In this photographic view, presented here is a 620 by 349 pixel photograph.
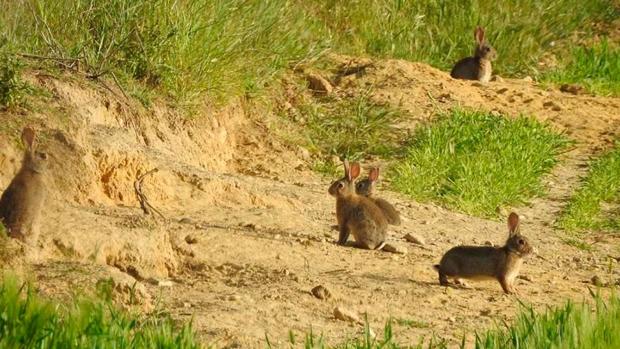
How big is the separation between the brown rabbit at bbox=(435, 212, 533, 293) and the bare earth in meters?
0.12

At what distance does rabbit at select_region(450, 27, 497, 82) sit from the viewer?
1380 centimetres

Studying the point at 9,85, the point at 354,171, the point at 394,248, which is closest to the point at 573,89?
the point at 354,171

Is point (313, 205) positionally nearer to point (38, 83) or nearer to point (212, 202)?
point (212, 202)

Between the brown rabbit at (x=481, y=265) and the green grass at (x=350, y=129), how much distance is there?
128 inches

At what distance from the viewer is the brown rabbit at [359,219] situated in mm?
9344

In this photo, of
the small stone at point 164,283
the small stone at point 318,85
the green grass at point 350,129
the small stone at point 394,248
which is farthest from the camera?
the small stone at point 318,85

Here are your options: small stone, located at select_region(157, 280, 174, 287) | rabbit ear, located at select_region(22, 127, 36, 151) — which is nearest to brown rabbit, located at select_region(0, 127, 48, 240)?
rabbit ear, located at select_region(22, 127, 36, 151)

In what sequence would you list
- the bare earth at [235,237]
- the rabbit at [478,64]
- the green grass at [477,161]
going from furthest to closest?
the rabbit at [478,64] → the green grass at [477,161] → the bare earth at [235,237]

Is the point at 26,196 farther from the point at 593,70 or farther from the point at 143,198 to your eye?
the point at 593,70

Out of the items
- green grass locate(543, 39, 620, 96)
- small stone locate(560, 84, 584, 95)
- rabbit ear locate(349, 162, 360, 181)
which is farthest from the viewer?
green grass locate(543, 39, 620, 96)

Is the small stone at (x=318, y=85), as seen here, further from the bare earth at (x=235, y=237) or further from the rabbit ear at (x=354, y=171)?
the rabbit ear at (x=354, y=171)

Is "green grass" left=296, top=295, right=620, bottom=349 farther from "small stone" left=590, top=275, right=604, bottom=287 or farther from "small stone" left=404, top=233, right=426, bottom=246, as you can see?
"small stone" left=404, top=233, right=426, bottom=246

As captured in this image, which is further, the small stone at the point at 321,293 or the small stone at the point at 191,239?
the small stone at the point at 191,239

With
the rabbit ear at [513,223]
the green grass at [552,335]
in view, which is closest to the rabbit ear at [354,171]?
the rabbit ear at [513,223]
